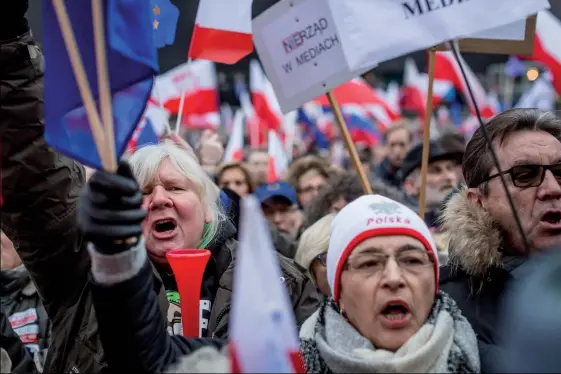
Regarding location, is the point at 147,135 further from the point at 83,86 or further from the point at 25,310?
the point at 83,86

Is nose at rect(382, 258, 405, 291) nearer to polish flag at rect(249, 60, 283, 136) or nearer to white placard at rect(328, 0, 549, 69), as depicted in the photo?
white placard at rect(328, 0, 549, 69)

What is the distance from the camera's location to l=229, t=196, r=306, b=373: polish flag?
6.01 feet

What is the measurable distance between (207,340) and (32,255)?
0.55 metres

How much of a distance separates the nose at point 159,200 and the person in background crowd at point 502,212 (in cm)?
100

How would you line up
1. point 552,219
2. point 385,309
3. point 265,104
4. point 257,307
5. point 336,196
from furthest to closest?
1. point 265,104
2. point 336,196
3. point 552,219
4. point 385,309
5. point 257,307

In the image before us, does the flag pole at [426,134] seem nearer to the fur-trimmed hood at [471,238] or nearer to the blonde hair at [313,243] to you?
the fur-trimmed hood at [471,238]

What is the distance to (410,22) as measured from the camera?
3086 millimetres

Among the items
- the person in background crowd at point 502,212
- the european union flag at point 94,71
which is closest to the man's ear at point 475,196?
the person in background crowd at point 502,212

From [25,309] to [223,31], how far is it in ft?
5.48

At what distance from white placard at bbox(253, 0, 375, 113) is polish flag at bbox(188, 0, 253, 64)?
470 millimetres

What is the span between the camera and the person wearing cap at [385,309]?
87.9 inches

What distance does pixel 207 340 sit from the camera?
98.0 inches

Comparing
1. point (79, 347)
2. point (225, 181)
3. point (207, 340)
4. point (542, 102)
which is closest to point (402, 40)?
point (207, 340)

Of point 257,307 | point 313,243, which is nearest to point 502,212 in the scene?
point 313,243
